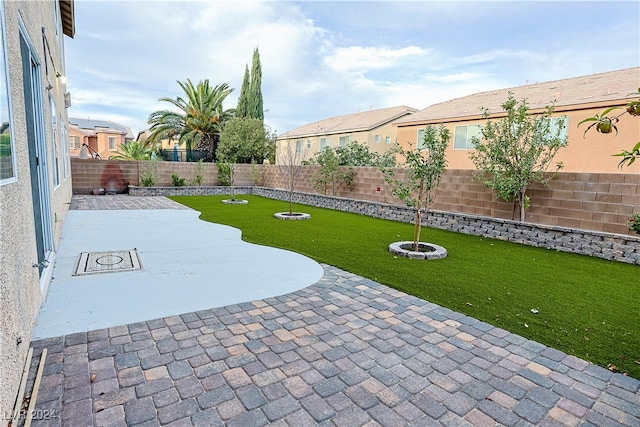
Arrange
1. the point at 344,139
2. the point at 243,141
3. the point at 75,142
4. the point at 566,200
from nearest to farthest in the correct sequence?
1. the point at 566,200
2. the point at 243,141
3. the point at 344,139
4. the point at 75,142

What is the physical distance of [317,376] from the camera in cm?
239

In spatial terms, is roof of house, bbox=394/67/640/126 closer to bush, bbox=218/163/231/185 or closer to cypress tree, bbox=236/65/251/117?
bush, bbox=218/163/231/185

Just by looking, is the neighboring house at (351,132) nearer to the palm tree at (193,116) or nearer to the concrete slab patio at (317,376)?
the palm tree at (193,116)

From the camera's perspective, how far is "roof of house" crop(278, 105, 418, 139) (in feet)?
72.2

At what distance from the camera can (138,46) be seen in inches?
513

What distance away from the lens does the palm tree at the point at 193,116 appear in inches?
839

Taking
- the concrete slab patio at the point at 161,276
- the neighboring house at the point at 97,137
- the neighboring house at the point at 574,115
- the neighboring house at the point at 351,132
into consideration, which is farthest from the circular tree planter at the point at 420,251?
the neighboring house at the point at 97,137

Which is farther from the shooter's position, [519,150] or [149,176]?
[149,176]

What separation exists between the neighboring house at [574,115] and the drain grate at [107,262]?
1099 centimetres

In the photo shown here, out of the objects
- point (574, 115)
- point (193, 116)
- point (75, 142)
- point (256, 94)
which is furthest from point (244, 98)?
point (574, 115)

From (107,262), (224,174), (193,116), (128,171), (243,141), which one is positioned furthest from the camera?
(193,116)

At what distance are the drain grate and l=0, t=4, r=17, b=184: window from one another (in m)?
2.40

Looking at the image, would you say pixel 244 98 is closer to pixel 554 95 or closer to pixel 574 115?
pixel 554 95

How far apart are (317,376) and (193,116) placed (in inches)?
854
